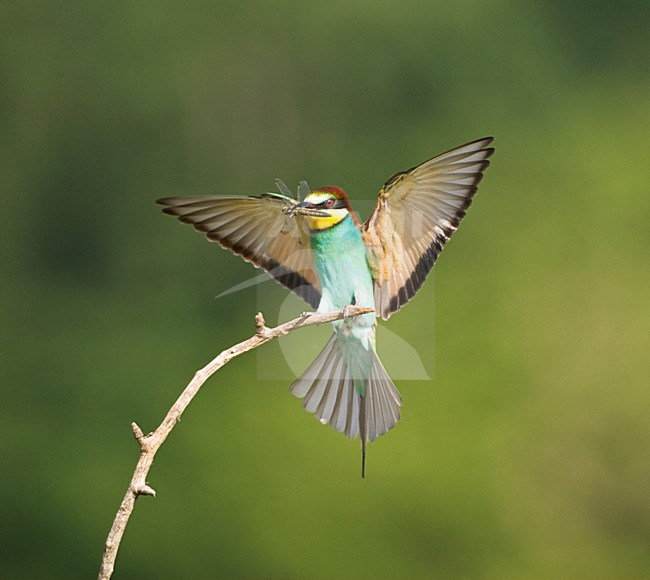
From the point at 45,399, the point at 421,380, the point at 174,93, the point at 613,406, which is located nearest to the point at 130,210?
the point at 174,93

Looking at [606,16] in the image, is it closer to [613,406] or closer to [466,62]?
[466,62]

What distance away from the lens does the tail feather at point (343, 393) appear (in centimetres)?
157

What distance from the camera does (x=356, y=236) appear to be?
1.46m

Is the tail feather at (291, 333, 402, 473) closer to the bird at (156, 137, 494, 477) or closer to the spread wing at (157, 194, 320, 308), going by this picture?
the bird at (156, 137, 494, 477)

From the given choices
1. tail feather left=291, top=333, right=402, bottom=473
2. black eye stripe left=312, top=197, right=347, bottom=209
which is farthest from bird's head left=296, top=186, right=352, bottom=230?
tail feather left=291, top=333, right=402, bottom=473

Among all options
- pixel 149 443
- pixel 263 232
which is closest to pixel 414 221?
pixel 263 232

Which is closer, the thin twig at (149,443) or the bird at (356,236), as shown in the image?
the thin twig at (149,443)

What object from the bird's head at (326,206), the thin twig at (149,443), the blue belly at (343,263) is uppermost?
the bird's head at (326,206)

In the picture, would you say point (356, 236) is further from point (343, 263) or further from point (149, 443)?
point (149, 443)

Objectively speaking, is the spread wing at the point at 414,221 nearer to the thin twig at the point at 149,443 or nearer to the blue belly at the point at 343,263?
the blue belly at the point at 343,263

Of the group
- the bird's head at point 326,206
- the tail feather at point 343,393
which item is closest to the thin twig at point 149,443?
the bird's head at point 326,206

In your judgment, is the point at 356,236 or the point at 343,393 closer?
the point at 356,236

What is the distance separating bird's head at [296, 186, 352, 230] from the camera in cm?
140

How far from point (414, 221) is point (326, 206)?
0.14 meters
